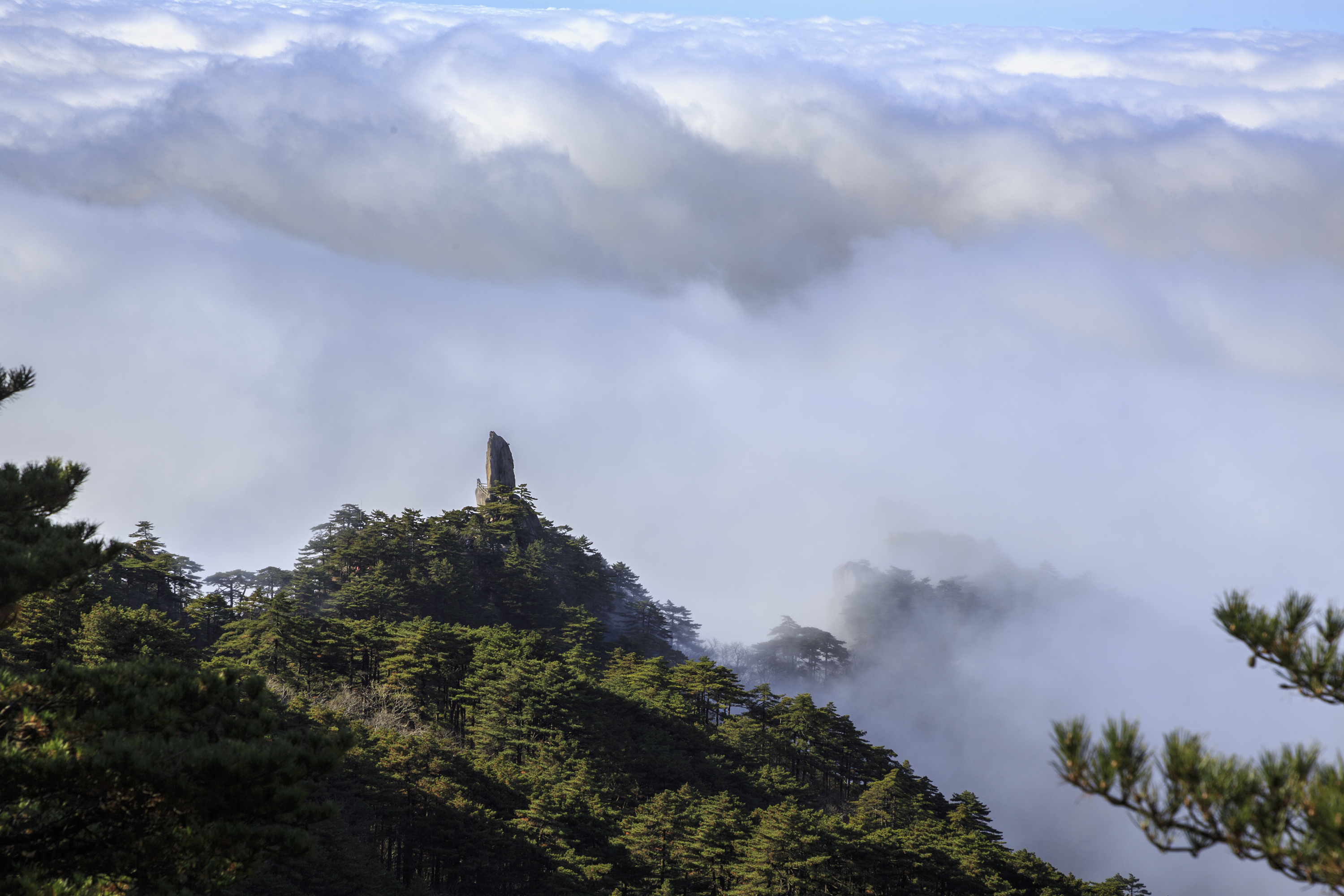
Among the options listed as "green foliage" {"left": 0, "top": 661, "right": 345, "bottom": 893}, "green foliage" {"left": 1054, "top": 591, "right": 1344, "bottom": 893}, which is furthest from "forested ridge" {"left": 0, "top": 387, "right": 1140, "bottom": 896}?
"green foliage" {"left": 1054, "top": 591, "right": 1344, "bottom": 893}

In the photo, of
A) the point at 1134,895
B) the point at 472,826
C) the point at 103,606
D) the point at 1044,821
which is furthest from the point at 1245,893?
the point at 103,606

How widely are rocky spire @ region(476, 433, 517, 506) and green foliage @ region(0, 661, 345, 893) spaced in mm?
83876

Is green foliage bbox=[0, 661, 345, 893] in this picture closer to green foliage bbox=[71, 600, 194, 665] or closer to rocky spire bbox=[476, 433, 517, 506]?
green foliage bbox=[71, 600, 194, 665]

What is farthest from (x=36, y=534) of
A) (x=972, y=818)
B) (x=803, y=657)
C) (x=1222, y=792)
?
(x=803, y=657)

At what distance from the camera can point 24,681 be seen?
11.6 meters

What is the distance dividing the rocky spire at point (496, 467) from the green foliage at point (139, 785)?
83876 mm

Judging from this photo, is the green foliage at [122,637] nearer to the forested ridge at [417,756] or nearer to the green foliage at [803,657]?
the forested ridge at [417,756]

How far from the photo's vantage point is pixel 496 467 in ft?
317

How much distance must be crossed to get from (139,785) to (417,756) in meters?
27.5

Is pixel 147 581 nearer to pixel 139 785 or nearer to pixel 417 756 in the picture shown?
pixel 417 756

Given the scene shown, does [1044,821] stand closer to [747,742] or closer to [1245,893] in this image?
[1245,893]

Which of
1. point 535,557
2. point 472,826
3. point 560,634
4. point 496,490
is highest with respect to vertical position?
point 496,490

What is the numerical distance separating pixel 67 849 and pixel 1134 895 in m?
60.1

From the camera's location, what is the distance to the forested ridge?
11.3 m
